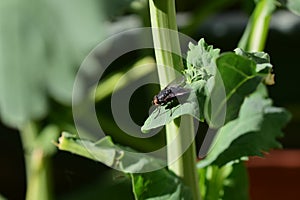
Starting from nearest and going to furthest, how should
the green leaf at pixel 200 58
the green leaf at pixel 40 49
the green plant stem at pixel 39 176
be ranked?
the green leaf at pixel 200 58
the green leaf at pixel 40 49
the green plant stem at pixel 39 176

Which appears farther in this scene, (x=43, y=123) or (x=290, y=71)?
(x=290, y=71)

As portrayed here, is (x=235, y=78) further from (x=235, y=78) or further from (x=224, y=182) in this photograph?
(x=224, y=182)

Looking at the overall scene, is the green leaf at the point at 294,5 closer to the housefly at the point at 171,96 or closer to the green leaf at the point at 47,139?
the housefly at the point at 171,96

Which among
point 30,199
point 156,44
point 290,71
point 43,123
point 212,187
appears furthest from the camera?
point 290,71

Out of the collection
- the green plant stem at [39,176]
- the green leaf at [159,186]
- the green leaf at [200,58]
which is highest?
the green leaf at [200,58]

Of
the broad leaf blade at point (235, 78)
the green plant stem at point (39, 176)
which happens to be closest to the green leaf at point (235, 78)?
the broad leaf blade at point (235, 78)

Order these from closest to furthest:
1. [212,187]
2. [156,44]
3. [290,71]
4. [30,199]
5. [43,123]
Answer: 1. [156,44]
2. [212,187]
3. [30,199]
4. [43,123]
5. [290,71]

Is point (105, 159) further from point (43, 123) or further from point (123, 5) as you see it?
point (43, 123)

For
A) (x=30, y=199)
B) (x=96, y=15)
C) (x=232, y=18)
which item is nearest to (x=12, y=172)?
(x=232, y=18)
